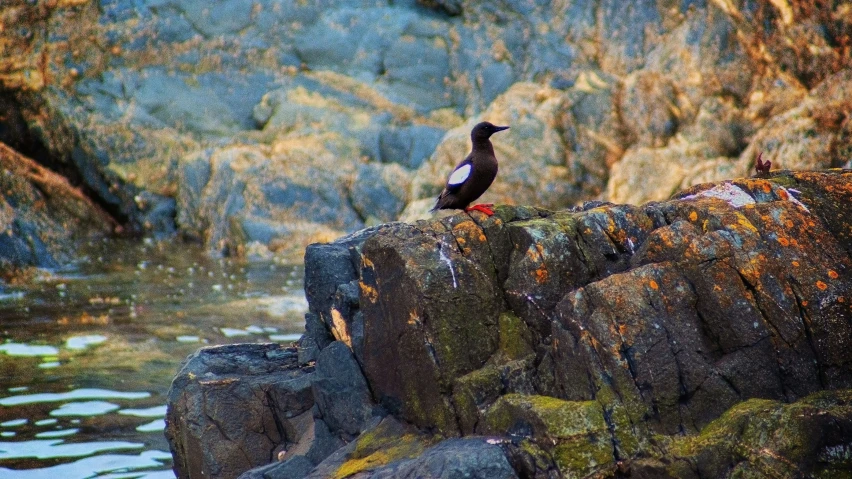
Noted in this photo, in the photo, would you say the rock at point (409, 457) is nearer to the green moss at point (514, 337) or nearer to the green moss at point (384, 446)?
the green moss at point (384, 446)

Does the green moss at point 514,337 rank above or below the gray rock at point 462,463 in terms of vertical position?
above

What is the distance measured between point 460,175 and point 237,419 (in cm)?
351

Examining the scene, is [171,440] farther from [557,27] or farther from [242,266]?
[557,27]

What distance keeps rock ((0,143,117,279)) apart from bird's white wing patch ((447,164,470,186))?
54.5 feet

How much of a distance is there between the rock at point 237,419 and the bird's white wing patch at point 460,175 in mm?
2601

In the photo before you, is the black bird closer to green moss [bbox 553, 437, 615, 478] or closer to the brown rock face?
the brown rock face

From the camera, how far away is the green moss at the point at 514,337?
817 cm

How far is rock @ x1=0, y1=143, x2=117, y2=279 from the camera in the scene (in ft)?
77.0

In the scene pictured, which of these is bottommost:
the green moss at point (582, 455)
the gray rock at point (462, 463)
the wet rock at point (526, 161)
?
the green moss at point (582, 455)

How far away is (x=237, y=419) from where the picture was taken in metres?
9.53

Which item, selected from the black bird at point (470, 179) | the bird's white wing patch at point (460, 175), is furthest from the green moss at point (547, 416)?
the bird's white wing patch at point (460, 175)

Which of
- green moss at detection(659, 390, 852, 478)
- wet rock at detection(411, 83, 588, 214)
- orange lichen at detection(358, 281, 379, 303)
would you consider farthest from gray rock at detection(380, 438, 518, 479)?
wet rock at detection(411, 83, 588, 214)

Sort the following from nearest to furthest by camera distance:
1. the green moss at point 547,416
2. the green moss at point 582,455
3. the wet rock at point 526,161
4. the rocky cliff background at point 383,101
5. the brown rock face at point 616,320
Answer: the green moss at point 582,455, the green moss at point 547,416, the brown rock face at point 616,320, the rocky cliff background at point 383,101, the wet rock at point 526,161

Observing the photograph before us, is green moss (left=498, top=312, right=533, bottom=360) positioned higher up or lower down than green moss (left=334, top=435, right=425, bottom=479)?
higher up
